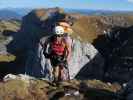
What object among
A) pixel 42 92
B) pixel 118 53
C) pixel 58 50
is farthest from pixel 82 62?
pixel 42 92

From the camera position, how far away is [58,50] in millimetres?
23562

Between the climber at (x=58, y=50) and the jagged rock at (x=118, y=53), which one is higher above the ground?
the climber at (x=58, y=50)

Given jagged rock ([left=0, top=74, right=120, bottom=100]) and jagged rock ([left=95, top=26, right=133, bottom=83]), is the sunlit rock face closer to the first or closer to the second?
jagged rock ([left=95, top=26, right=133, bottom=83])

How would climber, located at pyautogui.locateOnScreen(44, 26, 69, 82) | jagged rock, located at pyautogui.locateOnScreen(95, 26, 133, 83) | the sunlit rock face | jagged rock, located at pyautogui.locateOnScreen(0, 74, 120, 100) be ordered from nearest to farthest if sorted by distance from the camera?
jagged rock, located at pyautogui.locateOnScreen(0, 74, 120, 100) → climber, located at pyautogui.locateOnScreen(44, 26, 69, 82) → the sunlit rock face → jagged rock, located at pyautogui.locateOnScreen(95, 26, 133, 83)

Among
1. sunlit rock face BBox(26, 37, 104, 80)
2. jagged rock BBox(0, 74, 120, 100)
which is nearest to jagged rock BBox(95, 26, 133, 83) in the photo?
sunlit rock face BBox(26, 37, 104, 80)

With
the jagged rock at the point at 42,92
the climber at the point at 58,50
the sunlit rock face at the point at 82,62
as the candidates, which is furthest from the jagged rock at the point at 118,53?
the climber at the point at 58,50

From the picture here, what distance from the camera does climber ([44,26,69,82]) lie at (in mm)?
22797

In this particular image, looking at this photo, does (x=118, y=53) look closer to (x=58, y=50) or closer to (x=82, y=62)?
(x=82, y=62)

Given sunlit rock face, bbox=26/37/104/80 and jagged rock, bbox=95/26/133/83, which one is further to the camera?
jagged rock, bbox=95/26/133/83

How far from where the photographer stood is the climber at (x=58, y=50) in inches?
898

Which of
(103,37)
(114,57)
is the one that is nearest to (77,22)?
(103,37)

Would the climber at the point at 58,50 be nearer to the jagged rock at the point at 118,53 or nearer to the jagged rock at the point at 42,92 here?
the jagged rock at the point at 42,92

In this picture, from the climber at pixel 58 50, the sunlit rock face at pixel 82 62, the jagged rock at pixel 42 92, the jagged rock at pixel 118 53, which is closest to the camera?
the jagged rock at pixel 42 92

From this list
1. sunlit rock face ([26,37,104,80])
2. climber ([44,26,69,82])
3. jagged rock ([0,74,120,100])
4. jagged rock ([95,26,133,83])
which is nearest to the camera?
jagged rock ([0,74,120,100])
